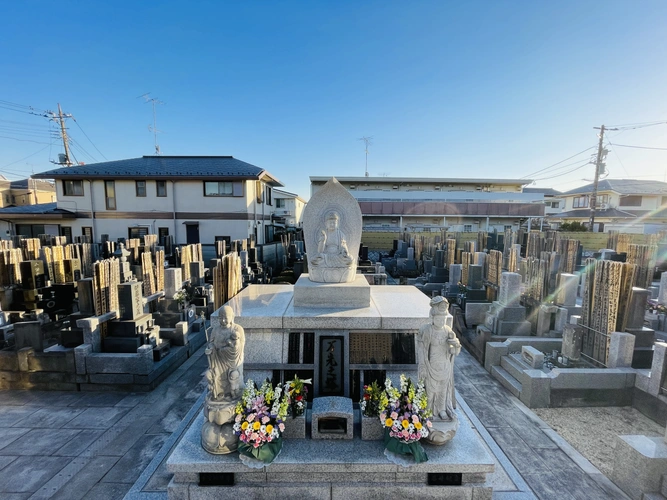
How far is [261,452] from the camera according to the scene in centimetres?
390

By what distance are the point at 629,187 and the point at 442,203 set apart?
35.9 m

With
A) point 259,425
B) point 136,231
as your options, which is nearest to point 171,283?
point 259,425

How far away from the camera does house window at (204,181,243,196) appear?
77.7 feet

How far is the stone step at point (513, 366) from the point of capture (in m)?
7.01

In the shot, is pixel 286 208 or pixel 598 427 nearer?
pixel 598 427

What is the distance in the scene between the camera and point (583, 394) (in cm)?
646

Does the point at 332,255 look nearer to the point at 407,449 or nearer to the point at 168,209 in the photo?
the point at 407,449

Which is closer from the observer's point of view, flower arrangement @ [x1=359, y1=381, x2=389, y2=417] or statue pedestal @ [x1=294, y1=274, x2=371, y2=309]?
flower arrangement @ [x1=359, y1=381, x2=389, y2=417]

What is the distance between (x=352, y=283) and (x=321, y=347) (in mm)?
1754

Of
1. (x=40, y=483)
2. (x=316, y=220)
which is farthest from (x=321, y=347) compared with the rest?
(x=40, y=483)

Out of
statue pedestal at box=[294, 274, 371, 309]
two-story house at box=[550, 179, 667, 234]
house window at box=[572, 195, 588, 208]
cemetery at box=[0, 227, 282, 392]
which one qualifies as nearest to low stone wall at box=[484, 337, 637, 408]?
statue pedestal at box=[294, 274, 371, 309]

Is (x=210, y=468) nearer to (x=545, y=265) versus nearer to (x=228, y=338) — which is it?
(x=228, y=338)

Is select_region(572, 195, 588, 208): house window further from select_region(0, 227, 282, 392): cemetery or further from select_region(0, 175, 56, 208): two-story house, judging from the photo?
select_region(0, 175, 56, 208): two-story house

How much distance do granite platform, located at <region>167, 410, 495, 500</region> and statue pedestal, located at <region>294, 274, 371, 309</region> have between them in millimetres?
2680
